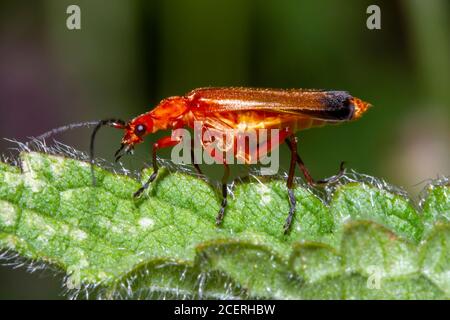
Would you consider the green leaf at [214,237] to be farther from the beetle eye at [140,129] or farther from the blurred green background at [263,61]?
the blurred green background at [263,61]

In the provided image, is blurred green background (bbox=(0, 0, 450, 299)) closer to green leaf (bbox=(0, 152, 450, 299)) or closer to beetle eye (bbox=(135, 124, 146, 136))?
beetle eye (bbox=(135, 124, 146, 136))

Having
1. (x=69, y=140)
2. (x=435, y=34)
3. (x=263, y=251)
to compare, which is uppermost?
(x=435, y=34)

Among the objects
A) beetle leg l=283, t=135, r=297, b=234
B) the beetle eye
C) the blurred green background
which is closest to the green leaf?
beetle leg l=283, t=135, r=297, b=234

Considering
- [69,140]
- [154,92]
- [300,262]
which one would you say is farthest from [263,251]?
[69,140]

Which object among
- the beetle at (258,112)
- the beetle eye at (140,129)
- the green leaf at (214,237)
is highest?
the beetle at (258,112)

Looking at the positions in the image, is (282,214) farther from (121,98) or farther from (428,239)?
(121,98)

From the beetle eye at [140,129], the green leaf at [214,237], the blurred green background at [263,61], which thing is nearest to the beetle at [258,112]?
the beetle eye at [140,129]
